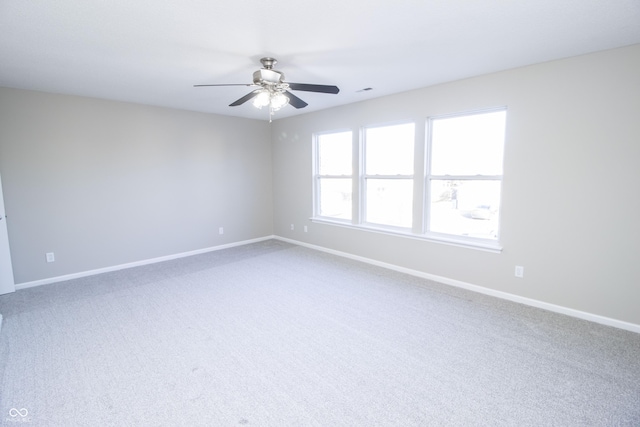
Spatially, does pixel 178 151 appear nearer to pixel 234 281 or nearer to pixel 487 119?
pixel 234 281

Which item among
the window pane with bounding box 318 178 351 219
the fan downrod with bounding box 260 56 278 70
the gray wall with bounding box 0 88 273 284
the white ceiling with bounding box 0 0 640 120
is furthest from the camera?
the window pane with bounding box 318 178 351 219

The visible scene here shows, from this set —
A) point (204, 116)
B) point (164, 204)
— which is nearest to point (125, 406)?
point (164, 204)

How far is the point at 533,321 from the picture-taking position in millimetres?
2904

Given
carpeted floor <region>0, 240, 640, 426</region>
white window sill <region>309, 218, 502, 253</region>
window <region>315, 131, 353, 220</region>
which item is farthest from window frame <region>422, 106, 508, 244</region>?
window <region>315, 131, 353, 220</region>

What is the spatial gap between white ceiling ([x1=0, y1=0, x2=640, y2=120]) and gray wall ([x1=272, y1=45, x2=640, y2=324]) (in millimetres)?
212

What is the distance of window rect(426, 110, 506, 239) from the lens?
3.49 meters

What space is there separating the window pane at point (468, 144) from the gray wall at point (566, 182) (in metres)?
0.16

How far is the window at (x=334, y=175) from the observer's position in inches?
202

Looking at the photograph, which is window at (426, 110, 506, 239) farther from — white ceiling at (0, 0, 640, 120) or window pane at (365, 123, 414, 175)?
white ceiling at (0, 0, 640, 120)

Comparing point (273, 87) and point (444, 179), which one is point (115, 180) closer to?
point (273, 87)

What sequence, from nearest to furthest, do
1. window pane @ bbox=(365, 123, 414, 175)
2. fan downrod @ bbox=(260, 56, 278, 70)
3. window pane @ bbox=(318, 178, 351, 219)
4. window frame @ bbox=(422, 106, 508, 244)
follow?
fan downrod @ bbox=(260, 56, 278, 70), window frame @ bbox=(422, 106, 508, 244), window pane @ bbox=(365, 123, 414, 175), window pane @ bbox=(318, 178, 351, 219)

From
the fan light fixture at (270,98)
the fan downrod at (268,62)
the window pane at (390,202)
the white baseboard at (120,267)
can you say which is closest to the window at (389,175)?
the window pane at (390,202)

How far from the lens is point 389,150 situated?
4504 millimetres

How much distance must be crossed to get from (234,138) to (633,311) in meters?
5.68
